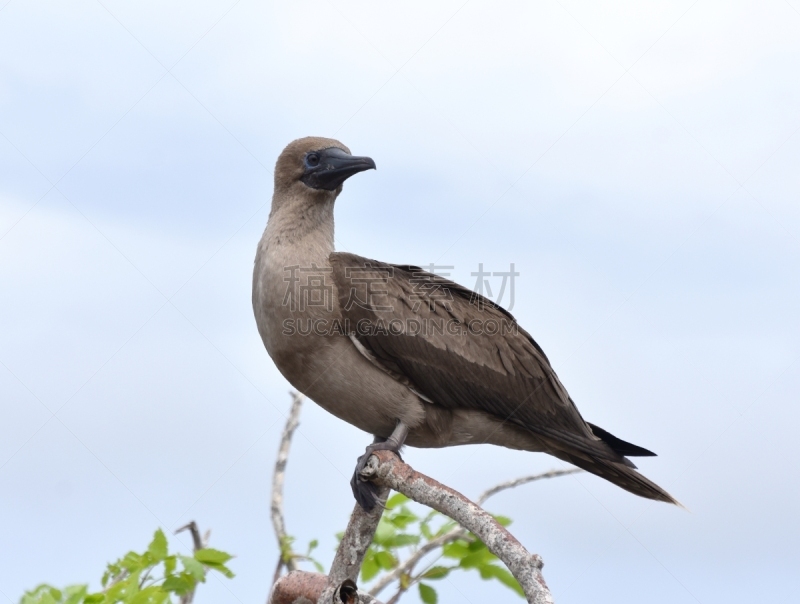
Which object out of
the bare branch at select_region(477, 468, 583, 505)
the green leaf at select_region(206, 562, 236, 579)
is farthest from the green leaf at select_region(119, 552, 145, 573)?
the bare branch at select_region(477, 468, 583, 505)

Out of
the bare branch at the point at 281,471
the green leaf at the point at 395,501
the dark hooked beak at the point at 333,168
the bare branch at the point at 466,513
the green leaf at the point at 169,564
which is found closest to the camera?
the bare branch at the point at 466,513

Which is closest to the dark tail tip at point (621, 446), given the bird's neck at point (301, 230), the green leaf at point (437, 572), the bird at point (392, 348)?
the bird at point (392, 348)

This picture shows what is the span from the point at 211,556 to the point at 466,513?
1.39 meters

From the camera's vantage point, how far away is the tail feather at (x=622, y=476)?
5.90 m

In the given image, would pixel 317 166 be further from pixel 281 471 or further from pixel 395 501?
pixel 395 501

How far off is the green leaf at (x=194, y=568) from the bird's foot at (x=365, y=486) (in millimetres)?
1028

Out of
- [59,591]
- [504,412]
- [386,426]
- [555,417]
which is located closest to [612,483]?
[555,417]

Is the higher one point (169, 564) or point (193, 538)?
point (193, 538)

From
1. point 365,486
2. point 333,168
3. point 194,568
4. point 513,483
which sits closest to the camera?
point 194,568

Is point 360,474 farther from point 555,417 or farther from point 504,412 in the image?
point 555,417

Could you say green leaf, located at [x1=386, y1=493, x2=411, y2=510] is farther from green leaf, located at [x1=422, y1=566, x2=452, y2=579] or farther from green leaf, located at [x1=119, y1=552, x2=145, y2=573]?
green leaf, located at [x1=119, y1=552, x2=145, y2=573]

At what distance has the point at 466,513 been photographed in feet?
13.5

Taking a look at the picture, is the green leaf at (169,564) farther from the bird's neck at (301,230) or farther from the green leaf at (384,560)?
the bird's neck at (301,230)

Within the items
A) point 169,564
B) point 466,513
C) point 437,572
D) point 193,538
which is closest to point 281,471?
point 193,538
